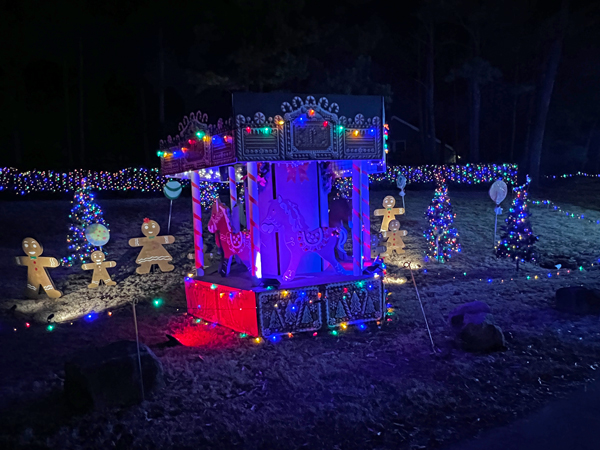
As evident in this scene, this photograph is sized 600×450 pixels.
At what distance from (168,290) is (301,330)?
5569 millimetres

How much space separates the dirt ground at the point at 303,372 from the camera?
4656mm

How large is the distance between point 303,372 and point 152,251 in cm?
798

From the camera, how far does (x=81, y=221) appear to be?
1279 cm

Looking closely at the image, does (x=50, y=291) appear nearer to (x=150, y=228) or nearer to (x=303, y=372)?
(x=150, y=228)

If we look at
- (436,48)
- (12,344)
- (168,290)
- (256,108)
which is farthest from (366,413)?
(436,48)

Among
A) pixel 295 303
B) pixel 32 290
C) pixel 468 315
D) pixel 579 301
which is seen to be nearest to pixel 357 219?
pixel 295 303

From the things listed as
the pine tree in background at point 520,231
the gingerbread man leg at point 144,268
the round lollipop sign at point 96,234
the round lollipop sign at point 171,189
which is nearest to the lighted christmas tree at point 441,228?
the pine tree in background at point 520,231

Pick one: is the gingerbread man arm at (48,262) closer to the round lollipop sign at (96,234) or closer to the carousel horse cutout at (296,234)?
the round lollipop sign at (96,234)

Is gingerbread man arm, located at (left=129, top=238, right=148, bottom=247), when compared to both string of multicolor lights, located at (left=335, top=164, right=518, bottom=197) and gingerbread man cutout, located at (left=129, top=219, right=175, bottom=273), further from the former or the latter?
string of multicolor lights, located at (left=335, top=164, right=518, bottom=197)

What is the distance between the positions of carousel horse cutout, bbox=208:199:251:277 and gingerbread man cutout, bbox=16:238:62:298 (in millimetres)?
4258

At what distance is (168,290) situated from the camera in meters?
12.2

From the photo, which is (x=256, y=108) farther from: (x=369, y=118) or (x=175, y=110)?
(x=175, y=110)

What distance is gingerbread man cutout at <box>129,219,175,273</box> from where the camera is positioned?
12625 mm

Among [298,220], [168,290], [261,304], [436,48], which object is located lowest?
[168,290]
